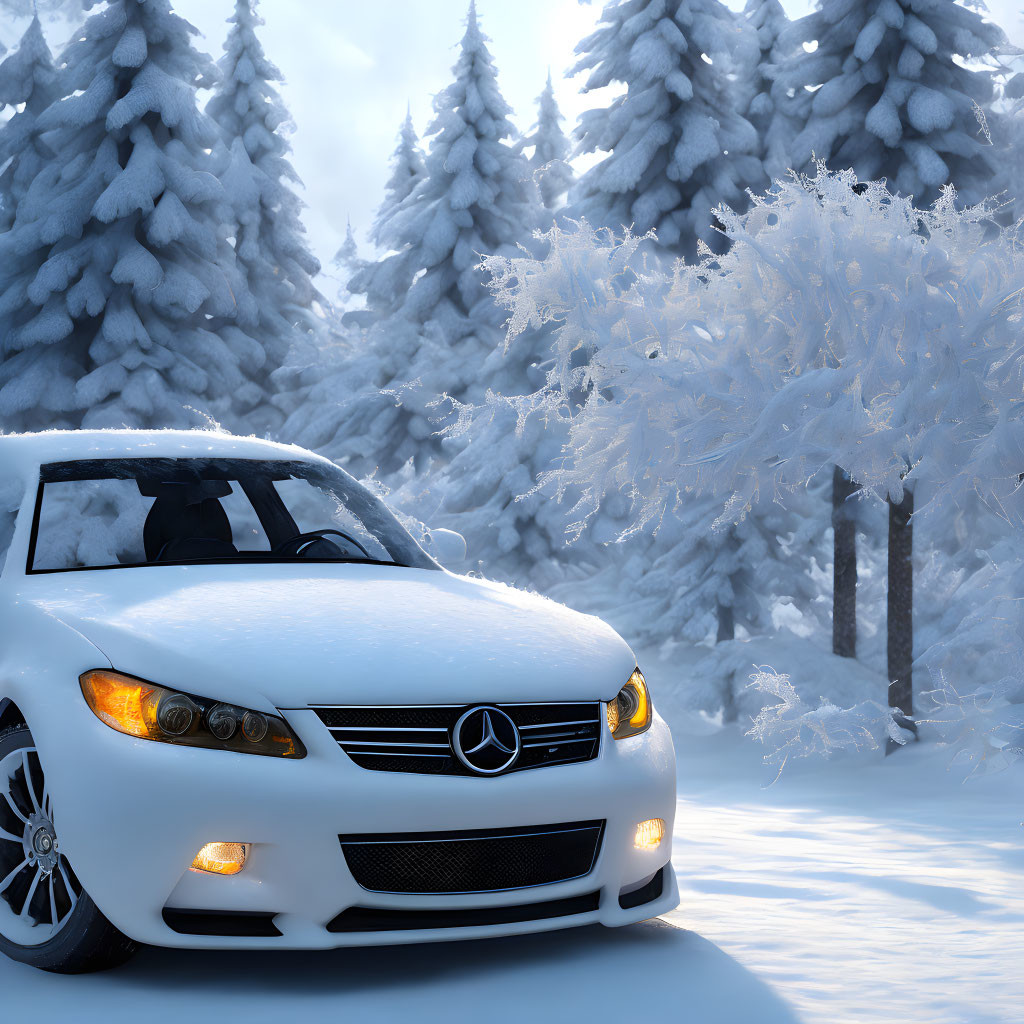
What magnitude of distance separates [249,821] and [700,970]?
5.00ft

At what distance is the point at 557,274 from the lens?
10445 mm

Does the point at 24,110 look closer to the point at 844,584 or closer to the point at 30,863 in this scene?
the point at 844,584

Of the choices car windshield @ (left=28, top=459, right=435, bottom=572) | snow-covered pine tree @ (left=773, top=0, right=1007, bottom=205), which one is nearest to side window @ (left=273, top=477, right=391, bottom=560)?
car windshield @ (left=28, top=459, right=435, bottom=572)

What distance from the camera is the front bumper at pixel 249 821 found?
334 cm

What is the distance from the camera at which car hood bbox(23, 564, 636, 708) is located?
3.51m

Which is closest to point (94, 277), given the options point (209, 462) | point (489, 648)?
point (209, 462)

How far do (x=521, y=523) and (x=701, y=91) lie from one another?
748 cm

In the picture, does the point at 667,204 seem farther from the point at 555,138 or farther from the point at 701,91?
the point at 555,138

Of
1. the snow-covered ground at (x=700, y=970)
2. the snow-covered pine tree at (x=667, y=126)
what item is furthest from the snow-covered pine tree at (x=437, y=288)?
the snow-covered ground at (x=700, y=970)

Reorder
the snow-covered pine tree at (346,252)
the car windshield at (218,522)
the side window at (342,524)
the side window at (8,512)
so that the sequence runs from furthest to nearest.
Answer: the snow-covered pine tree at (346,252)
the side window at (342,524)
the car windshield at (218,522)
the side window at (8,512)

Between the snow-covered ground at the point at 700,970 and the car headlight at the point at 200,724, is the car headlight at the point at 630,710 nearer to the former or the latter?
the snow-covered ground at the point at 700,970

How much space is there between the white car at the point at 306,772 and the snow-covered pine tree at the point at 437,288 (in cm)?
1733

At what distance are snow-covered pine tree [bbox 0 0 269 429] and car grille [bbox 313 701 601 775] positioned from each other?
17194mm

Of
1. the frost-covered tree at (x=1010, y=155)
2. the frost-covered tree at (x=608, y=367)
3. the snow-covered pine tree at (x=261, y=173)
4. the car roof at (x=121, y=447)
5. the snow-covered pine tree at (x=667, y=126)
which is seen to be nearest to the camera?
the car roof at (x=121, y=447)
